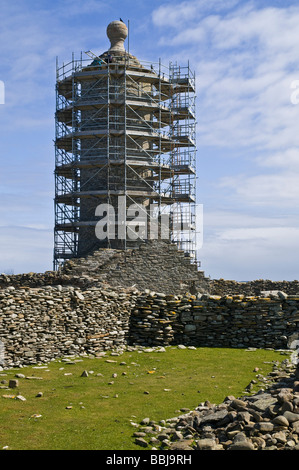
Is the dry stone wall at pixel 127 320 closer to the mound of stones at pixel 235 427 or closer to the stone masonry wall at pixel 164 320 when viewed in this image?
the stone masonry wall at pixel 164 320

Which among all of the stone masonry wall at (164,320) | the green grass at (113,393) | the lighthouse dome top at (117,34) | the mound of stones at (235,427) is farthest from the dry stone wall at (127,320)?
the lighthouse dome top at (117,34)

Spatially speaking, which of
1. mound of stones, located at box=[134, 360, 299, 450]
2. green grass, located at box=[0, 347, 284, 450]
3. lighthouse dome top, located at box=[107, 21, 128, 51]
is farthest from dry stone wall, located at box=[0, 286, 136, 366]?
lighthouse dome top, located at box=[107, 21, 128, 51]

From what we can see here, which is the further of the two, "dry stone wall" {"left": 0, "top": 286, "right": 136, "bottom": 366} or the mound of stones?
"dry stone wall" {"left": 0, "top": 286, "right": 136, "bottom": 366}

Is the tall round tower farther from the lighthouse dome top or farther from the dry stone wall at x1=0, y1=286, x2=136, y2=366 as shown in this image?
the dry stone wall at x1=0, y1=286, x2=136, y2=366

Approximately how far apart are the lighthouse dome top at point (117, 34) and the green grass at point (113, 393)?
81.9 ft

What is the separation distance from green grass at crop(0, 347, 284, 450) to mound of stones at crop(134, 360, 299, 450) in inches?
18.1

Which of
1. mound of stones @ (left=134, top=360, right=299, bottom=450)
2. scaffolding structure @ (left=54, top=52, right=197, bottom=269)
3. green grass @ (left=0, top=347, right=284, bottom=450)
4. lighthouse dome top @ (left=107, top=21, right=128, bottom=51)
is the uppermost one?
lighthouse dome top @ (left=107, top=21, right=128, bottom=51)

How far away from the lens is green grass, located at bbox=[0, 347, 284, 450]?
7652 millimetres

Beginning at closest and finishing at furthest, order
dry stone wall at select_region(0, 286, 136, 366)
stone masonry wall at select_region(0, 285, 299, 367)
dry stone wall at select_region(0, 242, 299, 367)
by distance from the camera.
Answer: dry stone wall at select_region(0, 286, 136, 366) < dry stone wall at select_region(0, 242, 299, 367) < stone masonry wall at select_region(0, 285, 299, 367)

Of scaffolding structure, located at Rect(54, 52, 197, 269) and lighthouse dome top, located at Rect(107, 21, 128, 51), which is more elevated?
lighthouse dome top, located at Rect(107, 21, 128, 51)

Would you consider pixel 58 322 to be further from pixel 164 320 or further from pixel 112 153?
pixel 112 153
